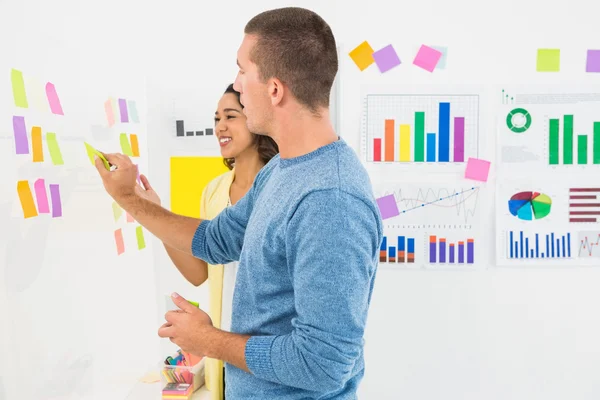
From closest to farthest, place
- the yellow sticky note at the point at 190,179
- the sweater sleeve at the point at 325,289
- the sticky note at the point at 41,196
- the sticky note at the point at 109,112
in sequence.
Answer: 1. the sweater sleeve at the point at 325,289
2. the sticky note at the point at 41,196
3. the sticky note at the point at 109,112
4. the yellow sticky note at the point at 190,179

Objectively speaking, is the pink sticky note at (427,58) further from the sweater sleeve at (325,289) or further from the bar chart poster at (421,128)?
the sweater sleeve at (325,289)

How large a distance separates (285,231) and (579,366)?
191 cm

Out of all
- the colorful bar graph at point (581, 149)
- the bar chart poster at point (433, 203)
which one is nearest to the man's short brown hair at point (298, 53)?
the bar chart poster at point (433, 203)

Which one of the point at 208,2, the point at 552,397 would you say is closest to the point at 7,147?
the point at 208,2

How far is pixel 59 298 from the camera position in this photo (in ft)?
Result: 4.59

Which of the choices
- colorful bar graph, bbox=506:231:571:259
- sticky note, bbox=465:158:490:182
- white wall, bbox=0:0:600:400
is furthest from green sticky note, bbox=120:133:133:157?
colorful bar graph, bbox=506:231:571:259

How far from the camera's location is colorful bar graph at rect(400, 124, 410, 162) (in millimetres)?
2463

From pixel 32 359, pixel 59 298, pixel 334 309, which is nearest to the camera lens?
pixel 334 309

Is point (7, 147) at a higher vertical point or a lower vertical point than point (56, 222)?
higher

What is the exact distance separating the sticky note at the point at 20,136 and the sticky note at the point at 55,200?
0.45 feet

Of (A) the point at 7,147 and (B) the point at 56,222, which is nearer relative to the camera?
(A) the point at 7,147

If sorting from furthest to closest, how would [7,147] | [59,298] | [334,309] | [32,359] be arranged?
[59,298], [32,359], [7,147], [334,309]

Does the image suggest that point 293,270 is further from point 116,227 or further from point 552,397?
point 552,397

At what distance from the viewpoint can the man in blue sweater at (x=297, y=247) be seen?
1.05 m
